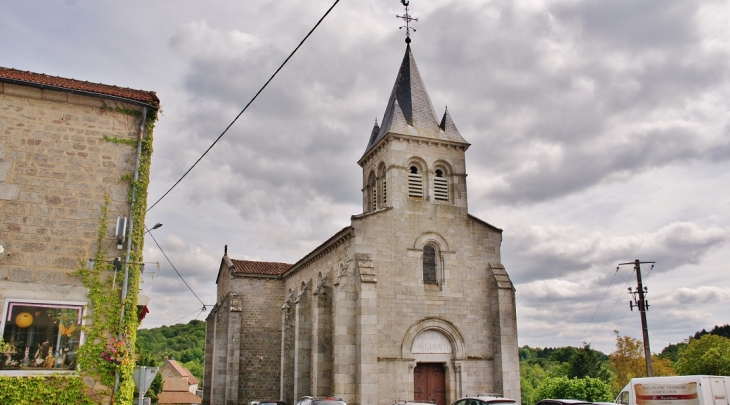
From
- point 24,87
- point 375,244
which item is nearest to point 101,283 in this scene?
point 24,87

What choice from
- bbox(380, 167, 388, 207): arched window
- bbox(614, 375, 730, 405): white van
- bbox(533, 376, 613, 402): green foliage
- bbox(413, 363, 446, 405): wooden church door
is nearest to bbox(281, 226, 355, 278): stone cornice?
bbox(380, 167, 388, 207): arched window

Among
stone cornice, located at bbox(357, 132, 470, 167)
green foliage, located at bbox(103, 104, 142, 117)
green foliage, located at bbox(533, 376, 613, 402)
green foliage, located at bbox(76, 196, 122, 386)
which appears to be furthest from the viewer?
green foliage, located at bbox(533, 376, 613, 402)

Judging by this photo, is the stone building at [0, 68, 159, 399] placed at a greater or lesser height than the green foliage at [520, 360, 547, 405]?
greater

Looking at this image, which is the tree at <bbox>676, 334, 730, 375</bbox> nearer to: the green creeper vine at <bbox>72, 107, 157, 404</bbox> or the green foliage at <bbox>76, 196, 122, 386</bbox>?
the green creeper vine at <bbox>72, 107, 157, 404</bbox>

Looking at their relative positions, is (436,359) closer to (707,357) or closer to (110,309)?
(110,309)

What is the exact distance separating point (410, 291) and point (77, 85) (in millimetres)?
15455

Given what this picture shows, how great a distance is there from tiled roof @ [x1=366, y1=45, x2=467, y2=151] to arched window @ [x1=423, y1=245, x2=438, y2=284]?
5.66m

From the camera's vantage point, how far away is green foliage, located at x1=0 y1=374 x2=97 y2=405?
11.8 metres

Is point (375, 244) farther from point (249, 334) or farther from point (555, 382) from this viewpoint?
point (555, 382)

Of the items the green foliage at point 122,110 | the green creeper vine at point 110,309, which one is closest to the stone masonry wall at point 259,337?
the green creeper vine at point 110,309

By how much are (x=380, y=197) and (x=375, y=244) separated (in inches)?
153

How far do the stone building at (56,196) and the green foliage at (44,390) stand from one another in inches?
7.6

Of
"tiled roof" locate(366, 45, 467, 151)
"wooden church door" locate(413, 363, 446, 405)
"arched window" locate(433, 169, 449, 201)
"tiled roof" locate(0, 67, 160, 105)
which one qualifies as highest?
"tiled roof" locate(366, 45, 467, 151)

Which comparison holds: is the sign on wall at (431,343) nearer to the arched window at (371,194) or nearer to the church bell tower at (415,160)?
the church bell tower at (415,160)
